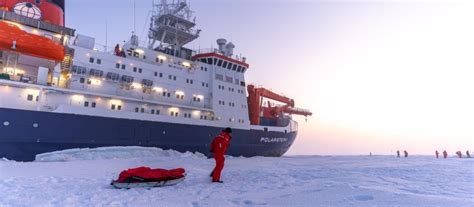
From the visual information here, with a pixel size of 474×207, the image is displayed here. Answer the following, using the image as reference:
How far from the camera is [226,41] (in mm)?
27891

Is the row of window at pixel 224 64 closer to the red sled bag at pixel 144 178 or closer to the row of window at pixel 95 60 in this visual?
the row of window at pixel 95 60

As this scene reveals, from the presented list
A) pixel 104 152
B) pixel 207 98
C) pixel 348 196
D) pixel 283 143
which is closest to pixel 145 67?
pixel 207 98

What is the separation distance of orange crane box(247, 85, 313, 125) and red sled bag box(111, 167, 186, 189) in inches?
818

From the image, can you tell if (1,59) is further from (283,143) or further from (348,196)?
(283,143)

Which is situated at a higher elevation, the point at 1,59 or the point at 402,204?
the point at 1,59

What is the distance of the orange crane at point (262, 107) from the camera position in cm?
2753

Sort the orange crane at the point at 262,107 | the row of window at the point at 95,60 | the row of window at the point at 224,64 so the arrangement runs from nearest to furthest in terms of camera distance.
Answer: the row of window at the point at 95,60
the row of window at the point at 224,64
the orange crane at the point at 262,107

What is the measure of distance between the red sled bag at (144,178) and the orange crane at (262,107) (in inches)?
818

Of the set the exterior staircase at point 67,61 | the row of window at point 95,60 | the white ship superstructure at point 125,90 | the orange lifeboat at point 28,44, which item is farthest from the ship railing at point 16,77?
the row of window at point 95,60

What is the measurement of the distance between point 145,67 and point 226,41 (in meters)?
9.48

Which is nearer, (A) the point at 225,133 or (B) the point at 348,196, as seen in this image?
(B) the point at 348,196

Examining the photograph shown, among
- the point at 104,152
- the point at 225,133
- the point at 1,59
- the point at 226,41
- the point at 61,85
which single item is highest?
the point at 226,41

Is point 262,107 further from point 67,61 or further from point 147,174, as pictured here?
point 147,174

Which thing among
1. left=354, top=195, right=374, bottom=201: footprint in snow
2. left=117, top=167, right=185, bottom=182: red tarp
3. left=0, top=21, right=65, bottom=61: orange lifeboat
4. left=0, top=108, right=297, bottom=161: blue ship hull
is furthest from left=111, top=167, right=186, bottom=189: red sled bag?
left=0, top=21, right=65, bottom=61: orange lifeboat
